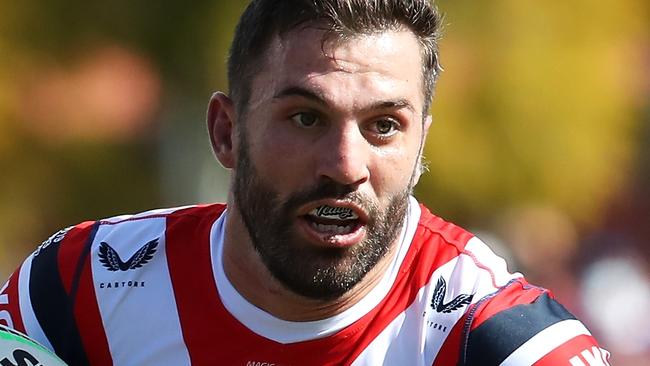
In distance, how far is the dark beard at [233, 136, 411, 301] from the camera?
3779 millimetres

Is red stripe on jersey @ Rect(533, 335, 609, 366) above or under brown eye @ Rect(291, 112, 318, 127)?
under

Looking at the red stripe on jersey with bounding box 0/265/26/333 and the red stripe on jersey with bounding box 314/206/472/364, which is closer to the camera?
the red stripe on jersey with bounding box 314/206/472/364

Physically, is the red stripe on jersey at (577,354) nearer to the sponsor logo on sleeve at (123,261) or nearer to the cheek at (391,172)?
the cheek at (391,172)

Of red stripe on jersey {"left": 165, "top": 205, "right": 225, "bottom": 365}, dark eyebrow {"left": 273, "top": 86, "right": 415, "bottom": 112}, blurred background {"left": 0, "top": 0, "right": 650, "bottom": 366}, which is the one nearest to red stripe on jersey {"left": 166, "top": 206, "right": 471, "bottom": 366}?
red stripe on jersey {"left": 165, "top": 205, "right": 225, "bottom": 365}

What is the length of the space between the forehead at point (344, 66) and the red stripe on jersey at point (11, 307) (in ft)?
3.35

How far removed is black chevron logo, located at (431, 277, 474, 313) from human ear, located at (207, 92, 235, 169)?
2.50 feet

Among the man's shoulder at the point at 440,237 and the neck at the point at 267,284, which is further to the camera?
the man's shoulder at the point at 440,237

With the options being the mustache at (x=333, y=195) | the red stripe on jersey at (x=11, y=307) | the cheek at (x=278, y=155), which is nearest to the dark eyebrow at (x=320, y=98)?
the cheek at (x=278, y=155)

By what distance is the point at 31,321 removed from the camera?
13.8 feet

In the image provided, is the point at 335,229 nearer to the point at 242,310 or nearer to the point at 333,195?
the point at 333,195

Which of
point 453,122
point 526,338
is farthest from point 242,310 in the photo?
point 453,122

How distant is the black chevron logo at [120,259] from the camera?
4.27 m

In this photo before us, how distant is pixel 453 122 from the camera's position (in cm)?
948

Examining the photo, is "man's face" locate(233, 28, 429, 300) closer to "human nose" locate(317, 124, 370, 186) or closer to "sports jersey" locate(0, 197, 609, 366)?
"human nose" locate(317, 124, 370, 186)
